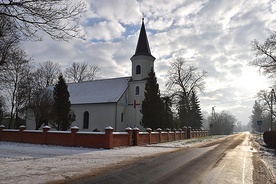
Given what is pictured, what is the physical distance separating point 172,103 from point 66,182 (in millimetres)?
42830

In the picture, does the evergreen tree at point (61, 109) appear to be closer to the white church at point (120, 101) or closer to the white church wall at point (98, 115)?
the white church wall at point (98, 115)

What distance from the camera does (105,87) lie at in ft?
144

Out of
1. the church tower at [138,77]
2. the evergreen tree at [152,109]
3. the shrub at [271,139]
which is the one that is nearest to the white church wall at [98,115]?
the church tower at [138,77]

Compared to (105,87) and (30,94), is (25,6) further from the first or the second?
(105,87)

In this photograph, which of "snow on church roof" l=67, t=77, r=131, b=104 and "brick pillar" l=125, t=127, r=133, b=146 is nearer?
"brick pillar" l=125, t=127, r=133, b=146

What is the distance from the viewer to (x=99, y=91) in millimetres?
43500

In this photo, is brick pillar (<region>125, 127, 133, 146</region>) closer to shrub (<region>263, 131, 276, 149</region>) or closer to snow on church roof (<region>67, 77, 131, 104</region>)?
shrub (<region>263, 131, 276, 149</region>)

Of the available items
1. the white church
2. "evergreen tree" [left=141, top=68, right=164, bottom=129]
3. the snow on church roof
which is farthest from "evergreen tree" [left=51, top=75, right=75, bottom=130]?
the snow on church roof

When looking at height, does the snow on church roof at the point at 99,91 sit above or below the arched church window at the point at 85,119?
above

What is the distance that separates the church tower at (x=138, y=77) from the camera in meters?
40.4

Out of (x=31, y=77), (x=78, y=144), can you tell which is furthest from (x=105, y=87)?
(x=78, y=144)

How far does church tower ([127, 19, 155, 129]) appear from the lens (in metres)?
40.4

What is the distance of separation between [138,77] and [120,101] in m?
4.97

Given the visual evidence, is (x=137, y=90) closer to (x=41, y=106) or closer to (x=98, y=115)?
(x=98, y=115)
